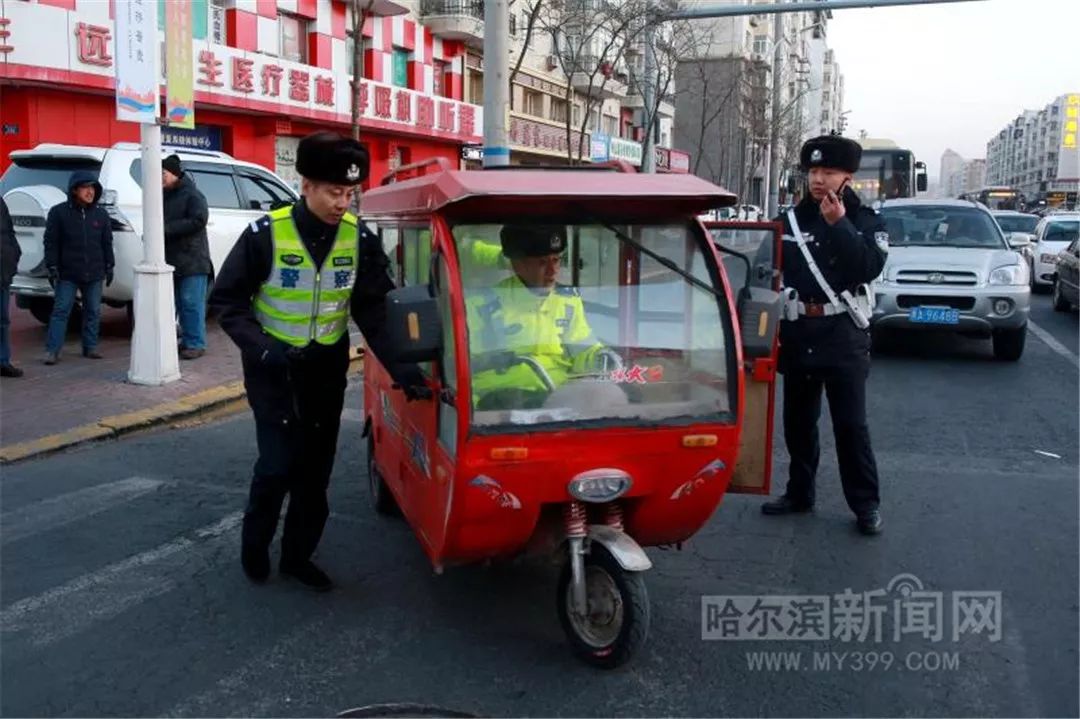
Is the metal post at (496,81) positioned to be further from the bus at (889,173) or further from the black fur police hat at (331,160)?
the bus at (889,173)

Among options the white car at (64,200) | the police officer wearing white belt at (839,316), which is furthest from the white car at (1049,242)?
the police officer wearing white belt at (839,316)

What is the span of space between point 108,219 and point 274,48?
52.4 ft

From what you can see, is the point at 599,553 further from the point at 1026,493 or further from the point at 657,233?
the point at 1026,493

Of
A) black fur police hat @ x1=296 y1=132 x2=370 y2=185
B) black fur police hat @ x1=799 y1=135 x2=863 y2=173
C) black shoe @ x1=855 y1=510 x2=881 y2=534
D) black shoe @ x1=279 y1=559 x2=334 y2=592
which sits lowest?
black shoe @ x1=279 y1=559 x2=334 y2=592

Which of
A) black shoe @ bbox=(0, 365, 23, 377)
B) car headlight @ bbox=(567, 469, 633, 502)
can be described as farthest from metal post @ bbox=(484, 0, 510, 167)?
car headlight @ bbox=(567, 469, 633, 502)

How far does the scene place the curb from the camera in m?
6.50

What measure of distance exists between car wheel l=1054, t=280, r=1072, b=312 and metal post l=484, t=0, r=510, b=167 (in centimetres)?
1009

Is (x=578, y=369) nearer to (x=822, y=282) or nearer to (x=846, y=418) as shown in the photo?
(x=822, y=282)

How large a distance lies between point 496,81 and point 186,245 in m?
3.78

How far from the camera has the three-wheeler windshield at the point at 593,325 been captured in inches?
144

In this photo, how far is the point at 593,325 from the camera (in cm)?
388

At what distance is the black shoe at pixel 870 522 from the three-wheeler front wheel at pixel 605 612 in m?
2.06

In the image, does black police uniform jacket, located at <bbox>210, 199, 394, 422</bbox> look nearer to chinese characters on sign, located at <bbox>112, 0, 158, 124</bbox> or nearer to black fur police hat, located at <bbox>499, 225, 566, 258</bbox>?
black fur police hat, located at <bbox>499, 225, 566, 258</bbox>

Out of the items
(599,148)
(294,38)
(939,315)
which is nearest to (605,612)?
(939,315)
